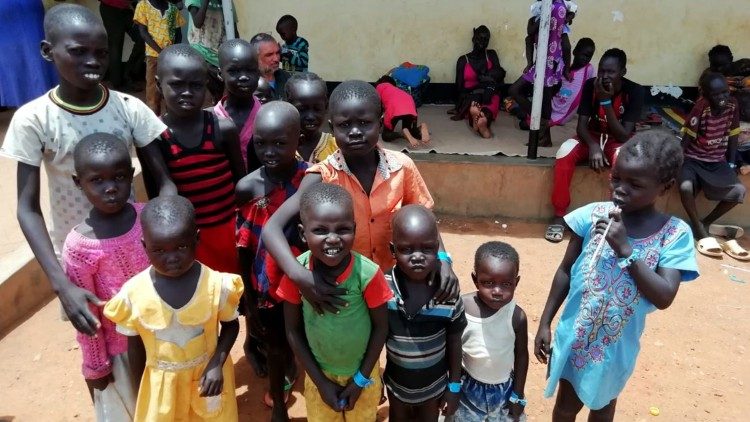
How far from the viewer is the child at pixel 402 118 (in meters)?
5.32

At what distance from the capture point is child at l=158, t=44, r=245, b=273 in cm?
226

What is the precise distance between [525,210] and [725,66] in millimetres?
2879

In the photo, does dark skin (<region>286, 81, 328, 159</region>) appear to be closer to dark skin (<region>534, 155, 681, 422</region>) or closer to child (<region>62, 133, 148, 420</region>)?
child (<region>62, 133, 148, 420</region>)

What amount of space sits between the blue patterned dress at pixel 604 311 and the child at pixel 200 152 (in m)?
1.43

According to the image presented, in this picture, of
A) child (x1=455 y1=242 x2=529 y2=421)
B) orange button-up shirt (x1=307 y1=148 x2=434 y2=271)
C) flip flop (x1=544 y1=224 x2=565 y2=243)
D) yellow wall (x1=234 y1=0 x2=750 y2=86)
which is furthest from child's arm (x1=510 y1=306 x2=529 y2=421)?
yellow wall (x1=234 y1=0 x2=750 y2=86)

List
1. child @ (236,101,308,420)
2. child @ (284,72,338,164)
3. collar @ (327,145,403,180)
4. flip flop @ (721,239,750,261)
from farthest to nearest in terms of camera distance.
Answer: flip flop @ (721,239,750,261) → child @ (284,72,338,164) → child @ (236,101,308,420) → collar @ (327,145,403,180)

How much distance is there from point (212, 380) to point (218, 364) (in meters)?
0.05

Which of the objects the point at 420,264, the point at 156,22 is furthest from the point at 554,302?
the point at 156,22

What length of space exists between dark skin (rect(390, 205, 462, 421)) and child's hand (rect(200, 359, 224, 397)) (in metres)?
0.67

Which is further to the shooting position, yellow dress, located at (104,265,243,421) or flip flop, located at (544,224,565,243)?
flip flop, located at (544,224,565,243)

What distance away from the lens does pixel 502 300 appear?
2.05 meters

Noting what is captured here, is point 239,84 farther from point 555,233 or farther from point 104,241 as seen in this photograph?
point 555,233

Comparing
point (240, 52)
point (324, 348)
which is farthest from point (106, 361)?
point (240, 52)

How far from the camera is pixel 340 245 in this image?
1777 millimetres
